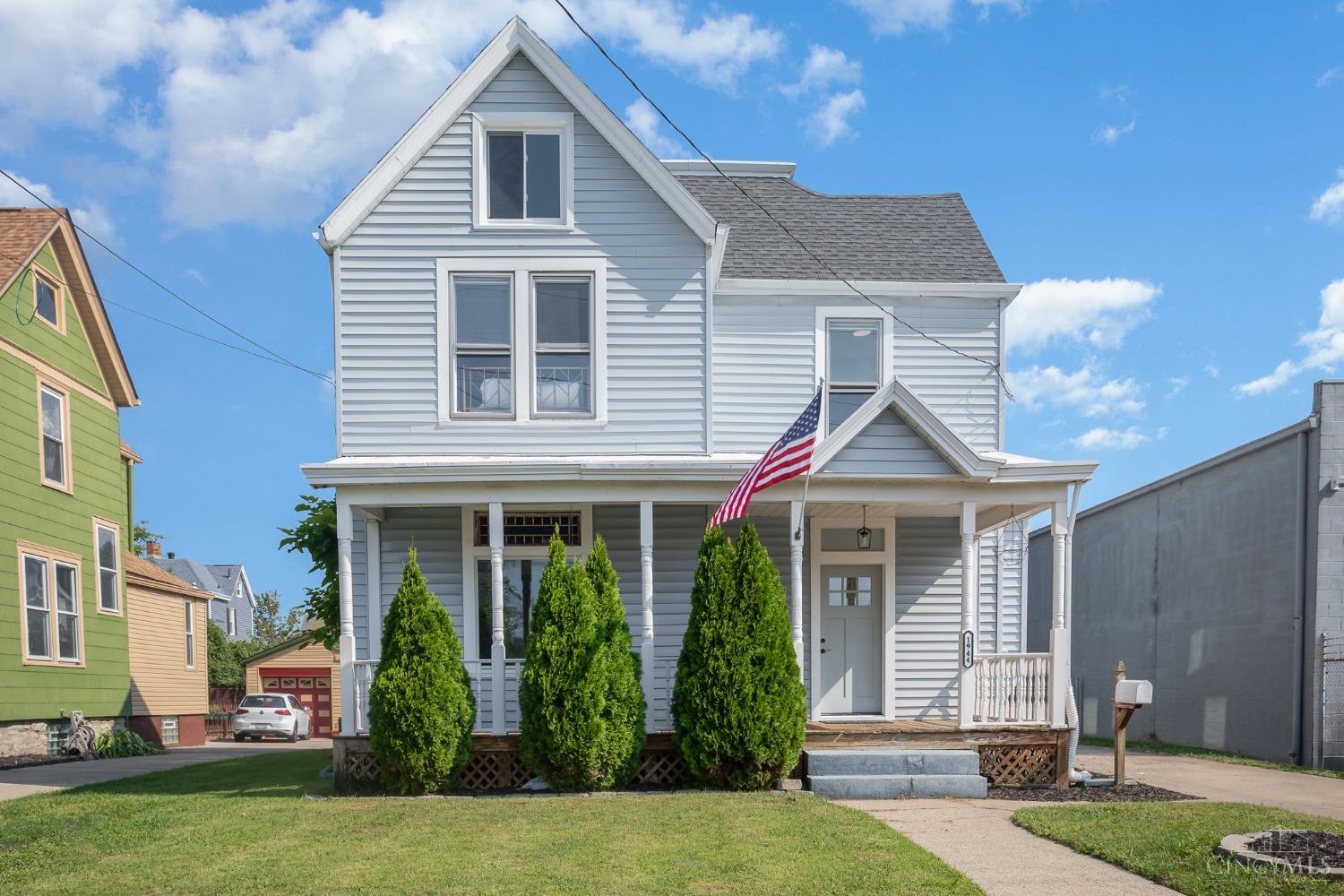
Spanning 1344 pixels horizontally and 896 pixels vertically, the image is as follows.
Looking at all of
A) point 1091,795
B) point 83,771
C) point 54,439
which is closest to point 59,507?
point 54,439

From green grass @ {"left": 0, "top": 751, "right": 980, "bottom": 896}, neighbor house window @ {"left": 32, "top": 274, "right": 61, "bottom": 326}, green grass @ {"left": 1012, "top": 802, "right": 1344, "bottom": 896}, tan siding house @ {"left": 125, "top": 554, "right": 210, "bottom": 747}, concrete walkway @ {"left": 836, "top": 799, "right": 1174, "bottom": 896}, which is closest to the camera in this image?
green grass @ {"left": 1012, "top": 802, "right": 1344, "bottom": 896}

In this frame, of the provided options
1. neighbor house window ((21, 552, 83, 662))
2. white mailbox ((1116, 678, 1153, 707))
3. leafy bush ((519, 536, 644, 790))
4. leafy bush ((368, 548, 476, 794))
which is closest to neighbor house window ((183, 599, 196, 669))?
neighbor house window ((21, 552, 83, 662))

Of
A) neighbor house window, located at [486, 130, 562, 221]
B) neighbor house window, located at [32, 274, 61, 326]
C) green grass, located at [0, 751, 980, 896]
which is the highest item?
neighbor house window, located at [32, 274, 61, 326]

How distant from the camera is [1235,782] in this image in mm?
13172

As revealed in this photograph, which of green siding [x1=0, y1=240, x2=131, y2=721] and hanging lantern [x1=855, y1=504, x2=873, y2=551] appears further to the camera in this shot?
green siding [x1=0, y1=240, x2=131, y2=721]

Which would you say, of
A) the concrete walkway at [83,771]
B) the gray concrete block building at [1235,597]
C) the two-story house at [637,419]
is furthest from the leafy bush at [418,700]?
the gray concrete block building at [1235,597]

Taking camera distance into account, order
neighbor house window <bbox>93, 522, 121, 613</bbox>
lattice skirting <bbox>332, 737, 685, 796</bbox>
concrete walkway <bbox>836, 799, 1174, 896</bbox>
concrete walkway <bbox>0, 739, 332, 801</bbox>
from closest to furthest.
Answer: concrete walkway <bbox>836, 799, 1174, 896</bbox> < lattice skirting <bbox>332, 737, 685, 796</bbox> < concrete walkway <bbox>0, 739, 332, 801</bbox> < neighbor house window <bbox>93, 522, 121, 613</bbox>

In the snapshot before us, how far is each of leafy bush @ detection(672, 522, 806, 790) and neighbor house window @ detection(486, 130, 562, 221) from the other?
460 cm

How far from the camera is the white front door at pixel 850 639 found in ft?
46.9

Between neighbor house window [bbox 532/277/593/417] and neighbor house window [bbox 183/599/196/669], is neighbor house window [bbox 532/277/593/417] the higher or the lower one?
the lower one

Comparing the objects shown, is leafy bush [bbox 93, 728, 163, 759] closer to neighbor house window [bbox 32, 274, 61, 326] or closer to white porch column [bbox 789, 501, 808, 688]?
neighbor house window [bbox 32, 274, 61, 326]

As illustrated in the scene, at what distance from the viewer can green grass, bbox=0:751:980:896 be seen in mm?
7504

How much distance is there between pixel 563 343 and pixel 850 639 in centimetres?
503

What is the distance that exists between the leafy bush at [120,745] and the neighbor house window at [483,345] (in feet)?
37.3
